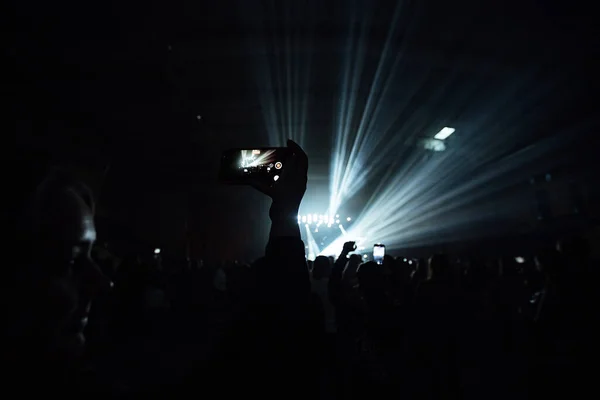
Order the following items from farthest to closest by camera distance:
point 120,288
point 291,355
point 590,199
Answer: point 590,199 < point 120,288 < point 291,355

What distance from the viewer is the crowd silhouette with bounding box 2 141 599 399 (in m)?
0.85

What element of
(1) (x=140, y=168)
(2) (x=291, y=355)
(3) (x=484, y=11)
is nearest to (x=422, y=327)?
(2) (x=291, y=355)

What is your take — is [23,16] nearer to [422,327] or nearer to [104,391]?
[104,391]

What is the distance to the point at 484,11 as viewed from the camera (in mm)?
5402

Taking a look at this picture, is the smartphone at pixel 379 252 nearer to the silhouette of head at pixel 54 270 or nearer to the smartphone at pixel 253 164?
the smartphone at pixel 253 164

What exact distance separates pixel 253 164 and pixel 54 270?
3.21 feet

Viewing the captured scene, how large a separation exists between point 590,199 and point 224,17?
11754 millimetres

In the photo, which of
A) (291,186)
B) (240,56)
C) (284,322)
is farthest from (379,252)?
(284,322)

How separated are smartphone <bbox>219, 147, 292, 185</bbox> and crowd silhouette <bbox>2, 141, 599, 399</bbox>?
11 centimetres

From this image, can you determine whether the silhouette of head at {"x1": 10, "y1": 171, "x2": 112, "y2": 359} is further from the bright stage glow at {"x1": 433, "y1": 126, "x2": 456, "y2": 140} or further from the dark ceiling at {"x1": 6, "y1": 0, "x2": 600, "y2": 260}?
the bright stage glow at {"x1": 433, "y1": 126, "x2": 456, "y2": 140}

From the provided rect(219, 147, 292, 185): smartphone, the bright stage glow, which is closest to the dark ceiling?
the bright stage glow

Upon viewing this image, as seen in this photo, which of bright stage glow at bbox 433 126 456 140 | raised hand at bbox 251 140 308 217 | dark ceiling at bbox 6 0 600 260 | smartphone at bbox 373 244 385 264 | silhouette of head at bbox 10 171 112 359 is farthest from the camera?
bright stage glow at bbox 433 126 456 140

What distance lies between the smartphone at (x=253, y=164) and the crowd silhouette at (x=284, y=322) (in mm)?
106

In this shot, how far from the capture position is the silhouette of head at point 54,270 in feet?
2.63
